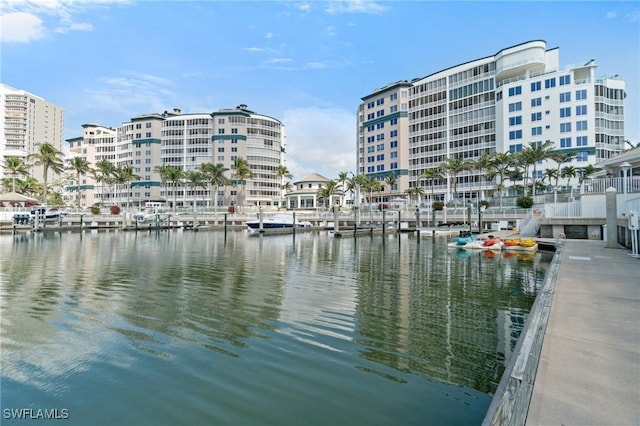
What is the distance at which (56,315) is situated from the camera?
11414mm

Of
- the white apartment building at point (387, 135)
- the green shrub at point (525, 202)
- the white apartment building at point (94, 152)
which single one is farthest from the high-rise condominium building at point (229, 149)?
the green shrub at point (525, 202)

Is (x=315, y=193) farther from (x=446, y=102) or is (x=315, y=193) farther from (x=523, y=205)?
(x=523, y=205)

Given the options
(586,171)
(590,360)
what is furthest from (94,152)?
(590,360)

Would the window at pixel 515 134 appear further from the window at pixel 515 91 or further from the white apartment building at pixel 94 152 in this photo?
the white apartment building at pixel 94 152

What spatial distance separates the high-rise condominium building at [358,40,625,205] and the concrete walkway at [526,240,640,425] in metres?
68.4

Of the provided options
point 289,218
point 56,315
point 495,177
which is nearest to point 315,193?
point 289,218

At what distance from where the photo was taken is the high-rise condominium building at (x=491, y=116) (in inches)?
2768

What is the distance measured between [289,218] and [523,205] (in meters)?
36.5

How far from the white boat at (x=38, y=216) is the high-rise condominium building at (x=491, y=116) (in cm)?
7369

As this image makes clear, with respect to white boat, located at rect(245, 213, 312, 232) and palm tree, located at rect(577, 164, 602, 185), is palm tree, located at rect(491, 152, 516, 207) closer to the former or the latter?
palm tree, located at rect(577, 164, 602, 185)

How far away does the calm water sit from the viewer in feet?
19.9

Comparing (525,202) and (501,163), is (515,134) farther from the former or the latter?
(525,202)

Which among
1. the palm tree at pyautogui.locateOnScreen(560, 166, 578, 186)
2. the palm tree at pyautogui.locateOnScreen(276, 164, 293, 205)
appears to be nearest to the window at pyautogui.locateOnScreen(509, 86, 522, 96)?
the palm tree at pyautogui.locateOnScreen(560, 166, 578, 186)

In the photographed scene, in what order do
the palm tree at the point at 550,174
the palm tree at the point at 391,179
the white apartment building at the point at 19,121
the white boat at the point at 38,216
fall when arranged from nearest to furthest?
the white boat at the point at 38,216 < the palm tree at the point at 550,174 < the palm tree at the point at 391,179 < the white apartment building at the point at 19,121
